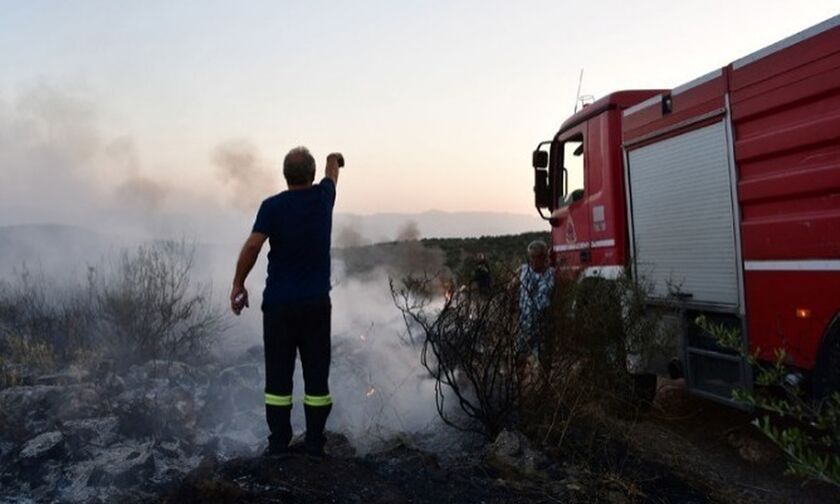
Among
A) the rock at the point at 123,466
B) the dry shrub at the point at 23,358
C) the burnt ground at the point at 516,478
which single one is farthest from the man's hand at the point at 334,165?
the dry shrub at the point at 23,358

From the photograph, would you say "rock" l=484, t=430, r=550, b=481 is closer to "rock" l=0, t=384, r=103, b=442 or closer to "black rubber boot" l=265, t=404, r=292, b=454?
"black rubber boot" l=265, t=404, r=292, b=454

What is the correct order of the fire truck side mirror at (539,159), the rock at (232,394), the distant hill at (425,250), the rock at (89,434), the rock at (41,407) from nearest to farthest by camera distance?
1. the rock at (89,434)
2. the rock at (41,407)
3. the rock at (232,394)
4. the fire truck side mirror at (539,159)
5. the distant hill at (425,250)

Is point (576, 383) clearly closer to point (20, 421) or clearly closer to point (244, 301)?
point (244, 301)

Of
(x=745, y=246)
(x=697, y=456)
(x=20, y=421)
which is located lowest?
(x=697, y=456)

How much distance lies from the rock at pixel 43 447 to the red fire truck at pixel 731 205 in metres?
4.43

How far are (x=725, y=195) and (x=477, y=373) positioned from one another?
244 cm

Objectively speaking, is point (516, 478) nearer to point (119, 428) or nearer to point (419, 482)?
point (419, 482)

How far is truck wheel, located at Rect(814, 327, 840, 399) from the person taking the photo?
4438 mm

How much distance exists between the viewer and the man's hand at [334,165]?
16.6ft

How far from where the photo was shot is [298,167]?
4.79 m

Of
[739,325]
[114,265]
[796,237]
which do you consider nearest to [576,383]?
[739,325]

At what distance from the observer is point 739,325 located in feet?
17.8

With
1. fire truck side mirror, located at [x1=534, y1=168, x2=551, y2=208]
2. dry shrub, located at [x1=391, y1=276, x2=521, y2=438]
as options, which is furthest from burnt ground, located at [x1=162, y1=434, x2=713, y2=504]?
fire truck side mirror, located at [x1=534, y1=168, x2=551, y2=208]

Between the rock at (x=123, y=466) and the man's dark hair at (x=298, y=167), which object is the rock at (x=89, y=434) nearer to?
the rock at (x=123, y=466)
